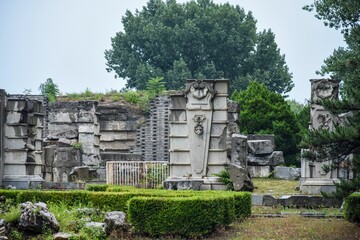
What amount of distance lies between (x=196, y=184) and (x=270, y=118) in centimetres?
1892

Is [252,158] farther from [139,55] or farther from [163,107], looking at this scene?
[139,55]

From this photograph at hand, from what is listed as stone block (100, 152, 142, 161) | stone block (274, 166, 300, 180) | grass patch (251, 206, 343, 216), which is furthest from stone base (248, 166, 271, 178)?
grass patch (251, 206, 343, 216)

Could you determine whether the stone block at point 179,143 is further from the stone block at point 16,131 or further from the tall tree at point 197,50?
the tall tree at point 197,50

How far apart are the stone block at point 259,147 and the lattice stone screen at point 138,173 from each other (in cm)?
476

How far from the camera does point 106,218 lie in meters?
16.5

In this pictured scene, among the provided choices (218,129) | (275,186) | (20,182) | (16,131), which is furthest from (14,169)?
(275,186)

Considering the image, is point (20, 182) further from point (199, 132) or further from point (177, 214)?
point (177, 214)

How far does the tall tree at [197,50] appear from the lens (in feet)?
199

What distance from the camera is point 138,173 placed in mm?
29219

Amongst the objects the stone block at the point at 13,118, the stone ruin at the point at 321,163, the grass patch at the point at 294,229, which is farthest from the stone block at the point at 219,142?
the stone block at the point at 13,118

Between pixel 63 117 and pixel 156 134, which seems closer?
pixel 63 117

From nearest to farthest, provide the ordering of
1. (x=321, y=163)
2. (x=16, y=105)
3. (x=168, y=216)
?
(x=168, y=216), (x=321, y=163), (x=16, y=105)

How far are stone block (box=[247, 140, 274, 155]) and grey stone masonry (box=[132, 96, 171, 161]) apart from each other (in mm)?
6947

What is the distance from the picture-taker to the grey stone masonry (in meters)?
39.2
